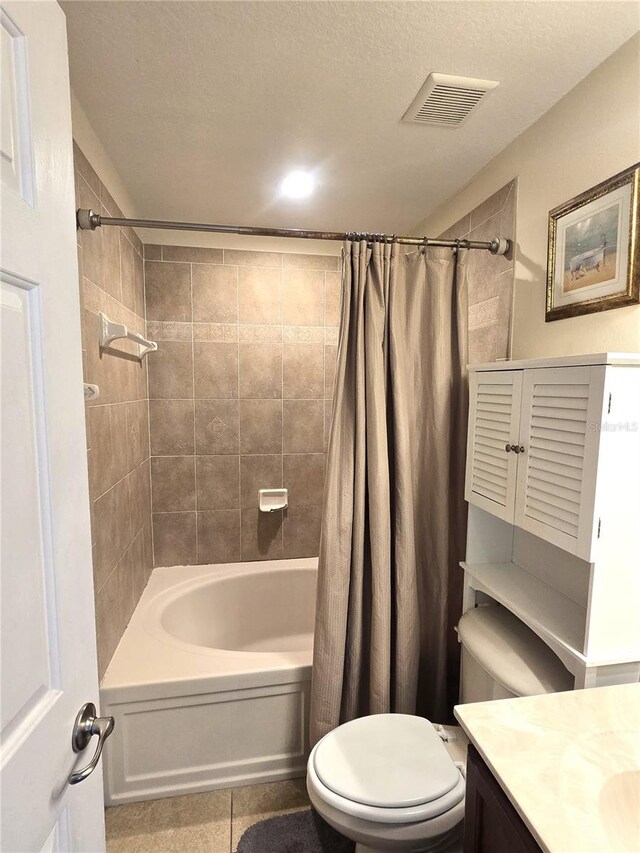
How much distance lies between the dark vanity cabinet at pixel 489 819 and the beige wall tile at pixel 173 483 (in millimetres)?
2105

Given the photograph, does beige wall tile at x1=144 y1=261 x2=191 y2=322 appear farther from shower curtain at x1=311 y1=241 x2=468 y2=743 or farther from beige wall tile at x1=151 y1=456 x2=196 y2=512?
shower curtain at x1=311 y1=241 x2=468 y2=743

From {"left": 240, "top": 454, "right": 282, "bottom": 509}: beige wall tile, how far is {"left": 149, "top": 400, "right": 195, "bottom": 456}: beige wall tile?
Result: 0.35 metres

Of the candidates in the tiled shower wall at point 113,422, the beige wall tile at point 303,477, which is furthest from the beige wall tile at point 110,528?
the beige wall tile at point 303,477

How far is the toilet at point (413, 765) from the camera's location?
1154 mm

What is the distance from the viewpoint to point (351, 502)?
1.59 meters

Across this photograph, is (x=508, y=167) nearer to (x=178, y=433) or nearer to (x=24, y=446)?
(x=24, y=446)

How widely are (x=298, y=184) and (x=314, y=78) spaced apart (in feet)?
2.19

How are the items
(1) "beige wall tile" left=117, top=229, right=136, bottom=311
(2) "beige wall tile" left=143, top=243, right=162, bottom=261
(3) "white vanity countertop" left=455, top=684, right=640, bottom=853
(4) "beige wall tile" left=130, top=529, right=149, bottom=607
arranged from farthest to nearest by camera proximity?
(2) "beige wall tile" left=143, top=243, right=162, bottom=261, (4) "beige wall tile" left=130, top=529, right=149, bottom=607, (1) "beige wall tile" left=117, top=229, right=136, bottom=311, (3) "white vanity countertop" left=455, top=684, right=640, bottom=853

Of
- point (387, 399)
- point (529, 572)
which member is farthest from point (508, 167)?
point (529, 572)

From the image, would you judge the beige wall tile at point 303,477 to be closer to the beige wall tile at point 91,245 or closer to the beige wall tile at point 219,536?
the beige wall tile at point 219,536

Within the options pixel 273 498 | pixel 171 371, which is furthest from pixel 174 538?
pixel 171 371

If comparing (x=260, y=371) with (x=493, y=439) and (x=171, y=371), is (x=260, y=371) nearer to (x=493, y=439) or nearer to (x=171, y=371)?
(x=171, y=371)

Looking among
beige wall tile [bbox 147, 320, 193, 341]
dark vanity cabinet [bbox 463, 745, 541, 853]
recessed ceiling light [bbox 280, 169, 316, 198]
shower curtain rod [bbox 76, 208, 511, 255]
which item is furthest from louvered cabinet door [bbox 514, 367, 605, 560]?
beige wall tile [bbox 147, 320, 193, 341]

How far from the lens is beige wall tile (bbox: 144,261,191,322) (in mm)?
2541
